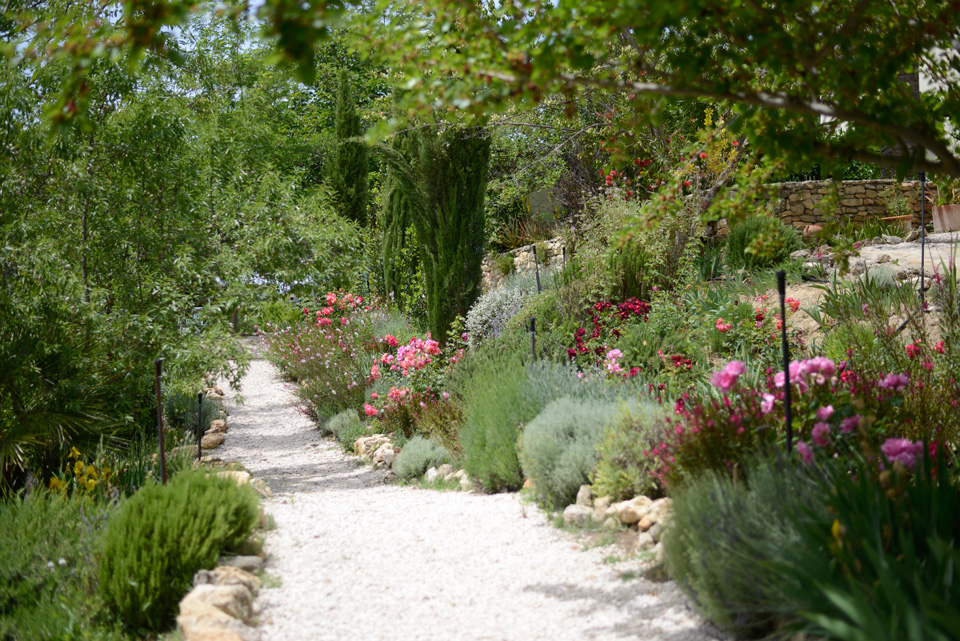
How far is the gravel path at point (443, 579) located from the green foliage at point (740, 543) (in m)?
0.19

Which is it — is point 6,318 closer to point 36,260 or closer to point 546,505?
point 36,260

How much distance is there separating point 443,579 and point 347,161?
13.2 m

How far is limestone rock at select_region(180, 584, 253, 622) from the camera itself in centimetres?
332

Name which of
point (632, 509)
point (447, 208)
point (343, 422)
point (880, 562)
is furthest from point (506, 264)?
point (880, 562)

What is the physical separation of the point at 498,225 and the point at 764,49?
40.2 feet

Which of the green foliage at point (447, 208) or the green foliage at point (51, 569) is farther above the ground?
the green foliage at point (447, 208)

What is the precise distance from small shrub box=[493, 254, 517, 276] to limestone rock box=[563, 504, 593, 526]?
808 centimetres

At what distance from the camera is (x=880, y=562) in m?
2.29

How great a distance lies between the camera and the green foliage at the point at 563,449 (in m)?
4.82

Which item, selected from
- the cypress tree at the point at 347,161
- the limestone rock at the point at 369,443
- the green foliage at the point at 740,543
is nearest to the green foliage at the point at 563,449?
the green foliage at the point at 740,543

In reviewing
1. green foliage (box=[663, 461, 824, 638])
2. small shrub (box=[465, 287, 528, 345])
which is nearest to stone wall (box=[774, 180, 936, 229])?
small shrub (box=[465, 287, 528, 345])

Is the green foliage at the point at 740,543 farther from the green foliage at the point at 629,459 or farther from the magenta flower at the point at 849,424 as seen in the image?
the green foliage at the point at 629,459

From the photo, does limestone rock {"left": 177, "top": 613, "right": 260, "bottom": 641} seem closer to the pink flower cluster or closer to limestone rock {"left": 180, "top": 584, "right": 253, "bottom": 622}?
limestone rock {"left": 180, "top": 584, "right": 253, "bottom": 622}

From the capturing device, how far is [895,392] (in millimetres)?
3949
